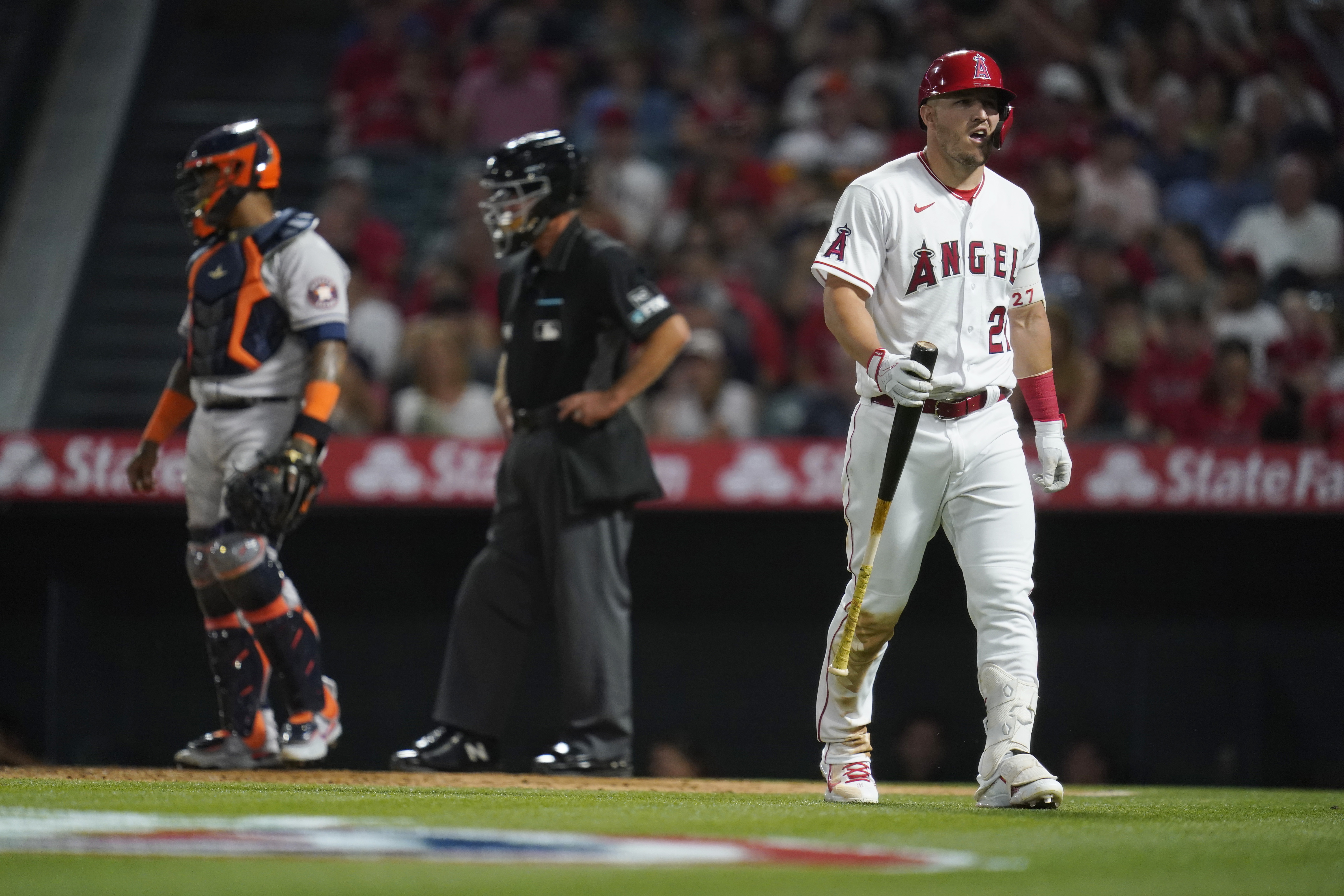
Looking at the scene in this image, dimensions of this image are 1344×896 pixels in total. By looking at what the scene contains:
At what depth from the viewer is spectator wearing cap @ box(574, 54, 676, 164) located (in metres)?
10.7

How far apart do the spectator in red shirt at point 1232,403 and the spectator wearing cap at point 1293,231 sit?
1570 mm

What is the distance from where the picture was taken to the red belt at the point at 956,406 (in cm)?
415

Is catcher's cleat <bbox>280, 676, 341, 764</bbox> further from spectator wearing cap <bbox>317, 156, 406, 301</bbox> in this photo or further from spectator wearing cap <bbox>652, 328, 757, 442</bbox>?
spectator wearing cap <bbox>317, 156, 406, 301</bbox>

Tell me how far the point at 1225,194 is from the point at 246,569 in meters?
7.06

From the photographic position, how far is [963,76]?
4.16m

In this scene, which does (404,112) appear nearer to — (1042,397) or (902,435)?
(1042,397)

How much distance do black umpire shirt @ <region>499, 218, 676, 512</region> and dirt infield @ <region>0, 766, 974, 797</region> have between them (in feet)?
2.97

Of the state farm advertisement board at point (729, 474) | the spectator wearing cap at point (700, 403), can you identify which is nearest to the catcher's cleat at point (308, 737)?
the state farm advertisement board at point (729, 474)

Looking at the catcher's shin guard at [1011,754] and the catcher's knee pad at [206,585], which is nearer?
the catcher's shin guard at [1011,754]

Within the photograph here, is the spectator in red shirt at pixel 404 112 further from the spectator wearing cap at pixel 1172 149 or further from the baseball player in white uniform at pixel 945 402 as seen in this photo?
the baseball player in white uniform at pixel 945 402

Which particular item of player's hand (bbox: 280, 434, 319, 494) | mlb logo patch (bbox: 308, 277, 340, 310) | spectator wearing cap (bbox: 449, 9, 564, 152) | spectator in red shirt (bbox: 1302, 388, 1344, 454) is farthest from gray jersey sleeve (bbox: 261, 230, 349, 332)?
spectator wearing cap (bbox: 449, 9, 564, 152)

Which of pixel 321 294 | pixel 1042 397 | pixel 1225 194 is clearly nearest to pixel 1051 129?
pixel 1225 194

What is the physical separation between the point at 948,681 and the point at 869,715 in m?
3.36

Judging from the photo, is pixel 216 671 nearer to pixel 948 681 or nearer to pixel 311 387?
pixel 311 387
